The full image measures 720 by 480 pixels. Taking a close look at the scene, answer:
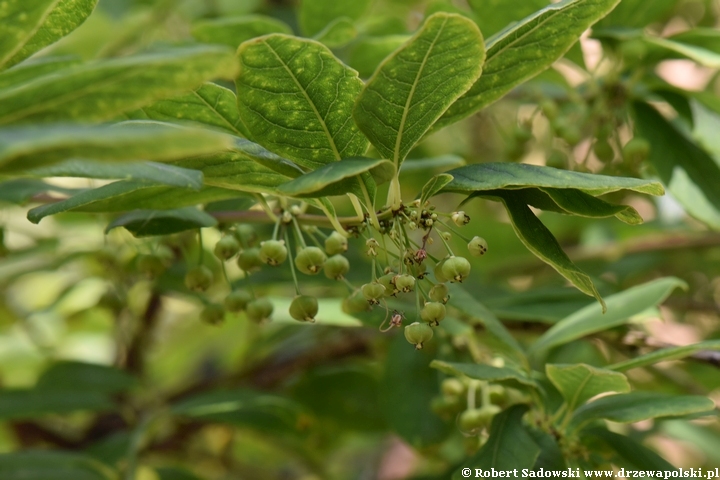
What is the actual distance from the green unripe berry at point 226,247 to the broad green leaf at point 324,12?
0.60m

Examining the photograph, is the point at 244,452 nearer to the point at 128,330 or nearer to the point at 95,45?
the point at 128,330

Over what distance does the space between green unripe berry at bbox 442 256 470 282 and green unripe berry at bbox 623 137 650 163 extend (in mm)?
633

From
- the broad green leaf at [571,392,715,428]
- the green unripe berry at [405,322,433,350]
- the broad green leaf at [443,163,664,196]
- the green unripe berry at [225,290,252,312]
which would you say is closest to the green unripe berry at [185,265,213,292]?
the green unripe berry at [225,290,252,312]

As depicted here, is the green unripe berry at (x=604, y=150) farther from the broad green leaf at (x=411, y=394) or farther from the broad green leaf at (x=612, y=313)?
the broad green leaf at (x=411, y=394)

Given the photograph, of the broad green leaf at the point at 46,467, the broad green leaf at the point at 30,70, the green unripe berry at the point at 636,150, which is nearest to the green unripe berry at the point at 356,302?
the broad green leaf at the point at 30,70

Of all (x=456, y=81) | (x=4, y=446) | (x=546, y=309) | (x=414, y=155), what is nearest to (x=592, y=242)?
(x=414, y=155)

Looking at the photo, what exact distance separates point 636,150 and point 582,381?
1.78 ft

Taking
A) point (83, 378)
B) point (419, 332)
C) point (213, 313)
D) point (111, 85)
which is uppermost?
point (111, 85)

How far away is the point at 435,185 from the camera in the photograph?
0.83m

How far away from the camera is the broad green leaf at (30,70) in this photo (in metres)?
0.76

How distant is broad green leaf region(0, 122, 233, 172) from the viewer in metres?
0.47

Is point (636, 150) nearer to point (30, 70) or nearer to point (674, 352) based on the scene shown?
point (674, 352)

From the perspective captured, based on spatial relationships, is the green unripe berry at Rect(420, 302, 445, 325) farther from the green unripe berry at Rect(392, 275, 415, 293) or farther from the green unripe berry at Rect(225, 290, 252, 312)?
the green unripe berry at Rect(225, 290, 252, 312)

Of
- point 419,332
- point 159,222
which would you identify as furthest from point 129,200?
point 419,332
